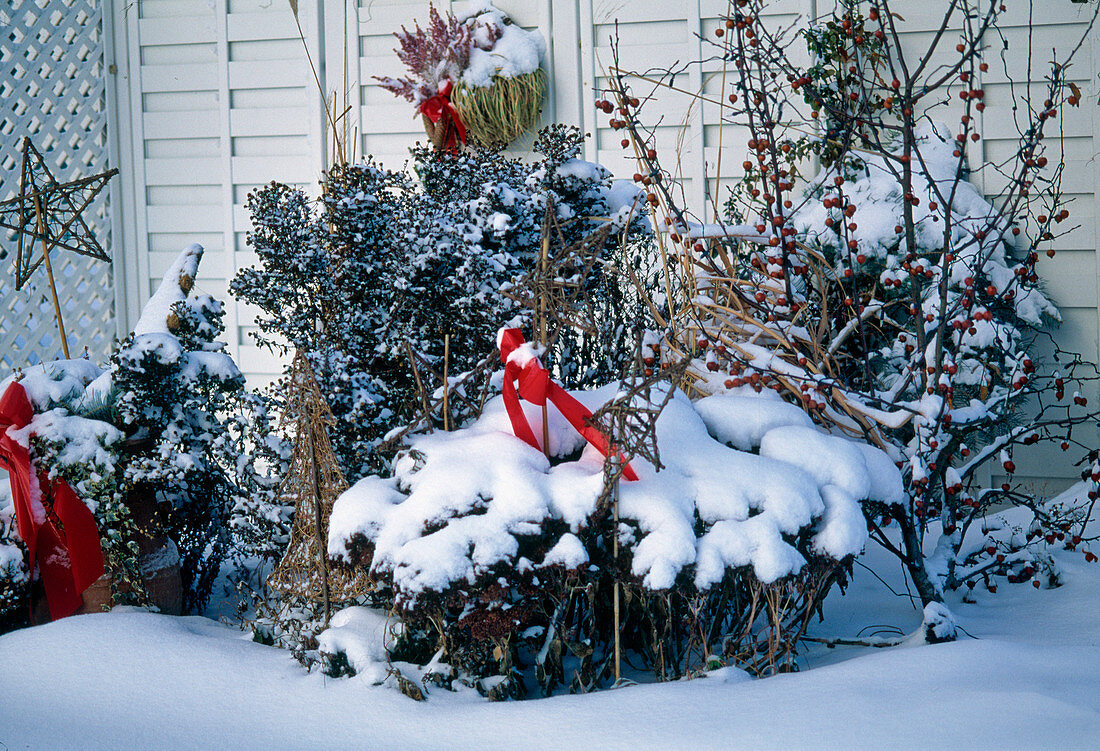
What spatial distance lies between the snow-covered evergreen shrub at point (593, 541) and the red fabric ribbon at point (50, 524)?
0.70 m

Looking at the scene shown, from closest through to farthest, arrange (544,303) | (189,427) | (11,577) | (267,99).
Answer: (544,303), (11,577), (189,427), (267,99)

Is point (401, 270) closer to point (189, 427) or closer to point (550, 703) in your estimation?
point (189, 427)

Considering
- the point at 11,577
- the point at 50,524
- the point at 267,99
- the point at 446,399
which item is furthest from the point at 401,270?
the point at 267,99

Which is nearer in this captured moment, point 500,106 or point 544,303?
point 544,303

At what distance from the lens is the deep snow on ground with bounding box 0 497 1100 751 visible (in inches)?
50.3

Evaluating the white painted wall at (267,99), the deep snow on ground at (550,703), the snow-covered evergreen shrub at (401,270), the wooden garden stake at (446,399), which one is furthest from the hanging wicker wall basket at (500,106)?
the deep snow on ground at (550,703)

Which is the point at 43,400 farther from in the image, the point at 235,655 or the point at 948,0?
the point at 948,0

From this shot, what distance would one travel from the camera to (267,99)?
172 inches

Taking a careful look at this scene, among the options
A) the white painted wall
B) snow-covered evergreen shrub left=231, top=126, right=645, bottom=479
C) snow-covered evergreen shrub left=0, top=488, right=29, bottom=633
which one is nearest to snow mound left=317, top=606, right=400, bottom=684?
snow-covered evergreen shrub left=231, top=126, right=645, bottom=479

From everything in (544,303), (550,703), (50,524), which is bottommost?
(550,703)

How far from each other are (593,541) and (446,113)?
9.30ft

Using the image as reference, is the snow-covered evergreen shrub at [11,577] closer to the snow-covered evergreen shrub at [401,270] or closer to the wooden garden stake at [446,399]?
the snow-covered evergreen shrub at [401,270]

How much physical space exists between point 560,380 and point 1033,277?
111 centimetres

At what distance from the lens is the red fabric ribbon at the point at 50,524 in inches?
75.0
